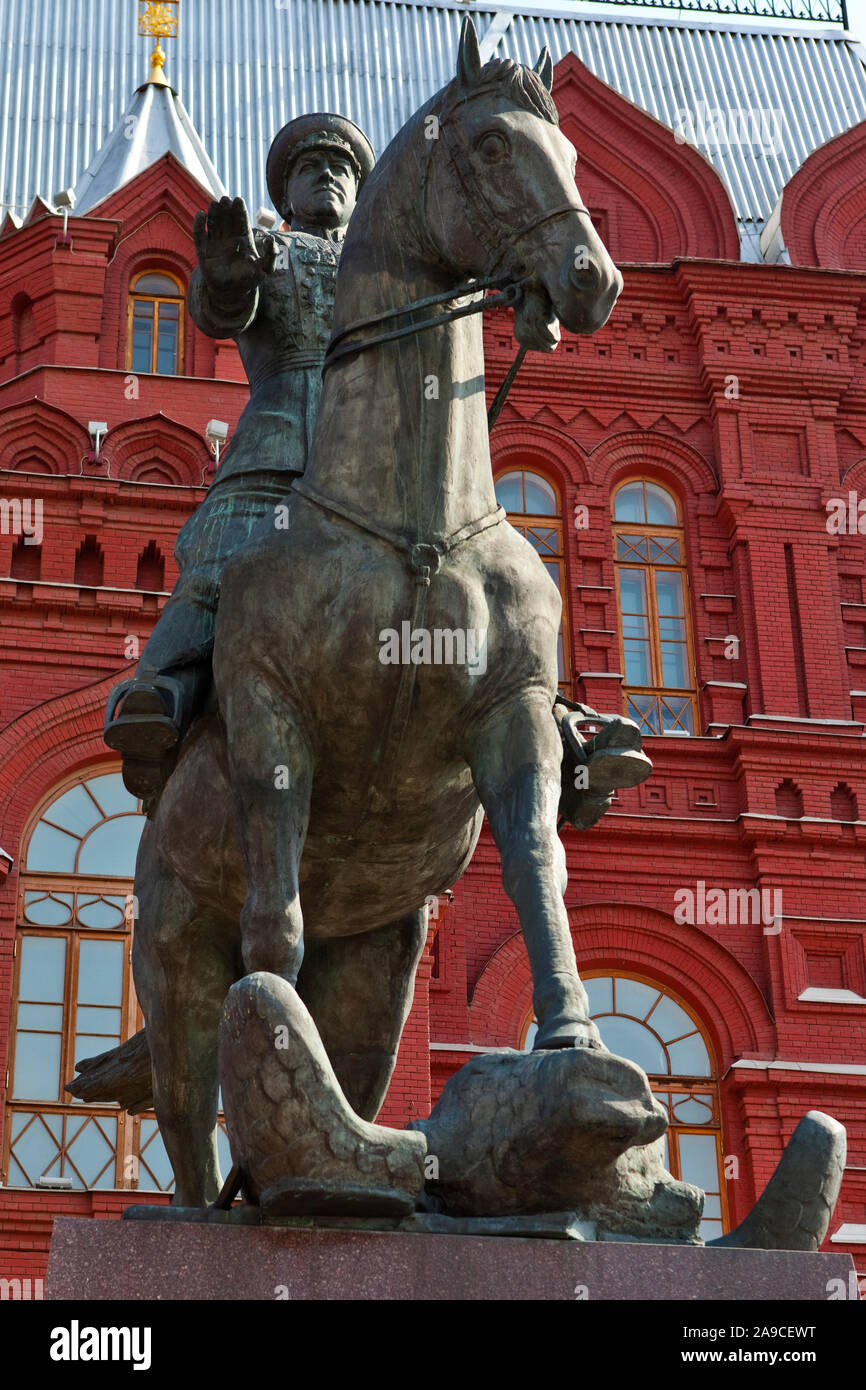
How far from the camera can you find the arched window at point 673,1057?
17.9 meters

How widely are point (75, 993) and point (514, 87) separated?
12.4 metres

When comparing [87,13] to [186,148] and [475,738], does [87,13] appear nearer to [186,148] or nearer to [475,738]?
[186,148]

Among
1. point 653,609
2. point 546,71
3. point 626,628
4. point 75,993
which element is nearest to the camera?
point 546,71

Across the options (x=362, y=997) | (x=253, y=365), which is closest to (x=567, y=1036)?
(x=362, y=997)

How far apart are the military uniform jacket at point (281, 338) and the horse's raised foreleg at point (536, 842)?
125 centimetres

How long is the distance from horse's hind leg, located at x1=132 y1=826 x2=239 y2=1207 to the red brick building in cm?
993

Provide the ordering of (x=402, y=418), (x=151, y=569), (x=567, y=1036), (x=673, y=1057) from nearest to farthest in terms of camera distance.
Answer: (x=567, y=1036) < (x=402, y=418) < (x=673, y=1057) < (x=151, y=569)

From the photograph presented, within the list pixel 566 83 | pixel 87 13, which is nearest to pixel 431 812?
pixel 566 83

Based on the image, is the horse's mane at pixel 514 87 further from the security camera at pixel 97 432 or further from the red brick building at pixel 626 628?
the security camera at pixel 97 432

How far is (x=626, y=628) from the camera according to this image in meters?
20.7

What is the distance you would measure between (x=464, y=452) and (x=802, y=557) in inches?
615

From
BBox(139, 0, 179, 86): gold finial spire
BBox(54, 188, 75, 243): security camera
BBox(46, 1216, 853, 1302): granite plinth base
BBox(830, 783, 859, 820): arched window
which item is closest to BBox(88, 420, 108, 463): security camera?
BBox(54, 188, 75, 243): security camera

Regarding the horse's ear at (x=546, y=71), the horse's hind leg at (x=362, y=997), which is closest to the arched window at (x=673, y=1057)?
the horse's hind leg at (x=362, y=997)

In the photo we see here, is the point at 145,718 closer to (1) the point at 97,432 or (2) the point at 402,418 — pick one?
(2) the point at 402,418
